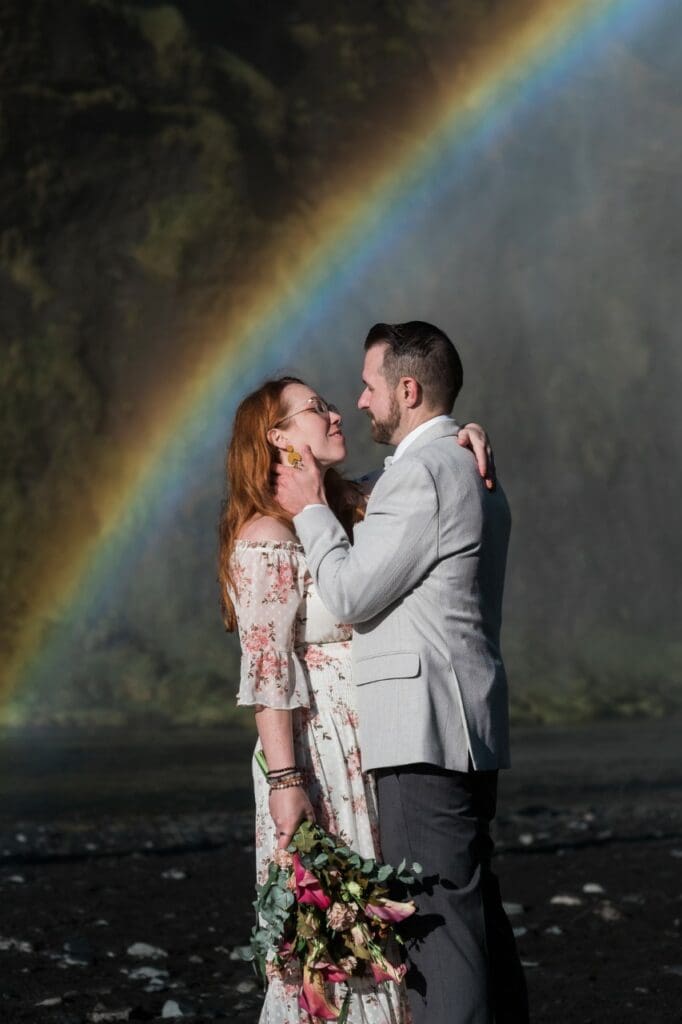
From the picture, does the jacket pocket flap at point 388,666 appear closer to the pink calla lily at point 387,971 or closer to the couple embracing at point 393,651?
the couple embracing at point 393,651

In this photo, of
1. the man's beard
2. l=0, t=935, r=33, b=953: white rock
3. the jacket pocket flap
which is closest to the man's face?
the man's beard

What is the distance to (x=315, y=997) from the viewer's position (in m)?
4.79

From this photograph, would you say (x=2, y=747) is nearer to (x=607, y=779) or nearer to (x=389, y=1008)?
(x=607, y=779)

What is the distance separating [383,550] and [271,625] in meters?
0.50

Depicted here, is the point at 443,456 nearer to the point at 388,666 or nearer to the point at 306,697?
the point at 388,666

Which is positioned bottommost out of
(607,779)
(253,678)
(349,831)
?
(607,779)

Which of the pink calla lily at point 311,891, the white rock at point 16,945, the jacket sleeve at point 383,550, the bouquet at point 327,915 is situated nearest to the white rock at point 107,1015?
the white rock at point 16,945

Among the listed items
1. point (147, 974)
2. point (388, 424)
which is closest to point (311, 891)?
point (388, 424)

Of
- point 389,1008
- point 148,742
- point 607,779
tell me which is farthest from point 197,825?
point 148,742

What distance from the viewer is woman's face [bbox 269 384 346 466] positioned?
5168 millimetres

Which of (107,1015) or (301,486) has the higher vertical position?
(301,486)

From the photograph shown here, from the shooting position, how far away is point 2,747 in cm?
4525

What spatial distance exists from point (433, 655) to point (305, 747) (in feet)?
1.96

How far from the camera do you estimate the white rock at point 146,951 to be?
923 cm
